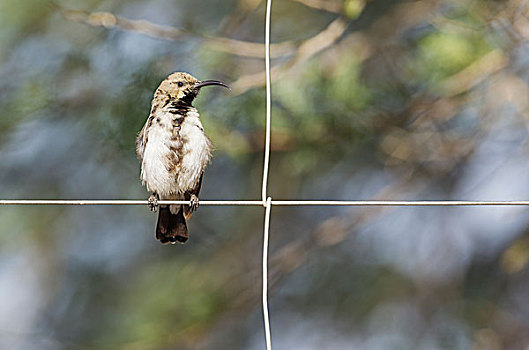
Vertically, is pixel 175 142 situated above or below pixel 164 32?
below

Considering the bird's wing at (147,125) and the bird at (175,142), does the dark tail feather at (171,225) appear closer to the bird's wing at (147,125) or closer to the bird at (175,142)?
the bird at (175,142)

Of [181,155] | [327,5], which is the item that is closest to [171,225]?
[181,155]

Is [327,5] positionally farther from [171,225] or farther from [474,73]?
[171,225]

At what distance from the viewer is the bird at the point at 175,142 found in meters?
Answer: 1.56

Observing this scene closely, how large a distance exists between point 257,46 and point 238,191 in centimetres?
40

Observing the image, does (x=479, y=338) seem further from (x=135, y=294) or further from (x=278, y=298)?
(x=135, y=294)

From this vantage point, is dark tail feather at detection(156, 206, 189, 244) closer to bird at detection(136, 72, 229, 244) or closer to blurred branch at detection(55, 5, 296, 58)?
bird at detection(136, 72, 229, 244)

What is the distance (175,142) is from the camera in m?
1.56

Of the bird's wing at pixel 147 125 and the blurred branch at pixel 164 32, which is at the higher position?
the blurred branch at pixel 164 32

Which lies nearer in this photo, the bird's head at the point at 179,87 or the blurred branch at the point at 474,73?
the bird's head at the point at 179,87

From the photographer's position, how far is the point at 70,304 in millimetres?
2648

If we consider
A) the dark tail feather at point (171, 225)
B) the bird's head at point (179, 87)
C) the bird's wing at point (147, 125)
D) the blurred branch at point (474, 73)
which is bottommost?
the dark tail feather at point (171, 225)

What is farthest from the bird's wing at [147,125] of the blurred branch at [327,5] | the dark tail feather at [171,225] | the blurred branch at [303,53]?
the blurred branch at [327,5]

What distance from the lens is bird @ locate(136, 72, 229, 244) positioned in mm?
1562
